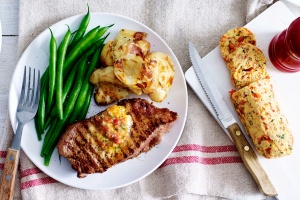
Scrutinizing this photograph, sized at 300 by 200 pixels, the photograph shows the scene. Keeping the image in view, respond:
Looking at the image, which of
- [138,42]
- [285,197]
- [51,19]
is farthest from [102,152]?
[285,197]

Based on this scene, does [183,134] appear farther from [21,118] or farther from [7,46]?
[7,46]

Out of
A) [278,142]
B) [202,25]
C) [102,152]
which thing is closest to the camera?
[102,152]

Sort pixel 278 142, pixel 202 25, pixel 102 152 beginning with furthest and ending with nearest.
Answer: pixel 202 25 < pixel 278 142 < pixel 102 152

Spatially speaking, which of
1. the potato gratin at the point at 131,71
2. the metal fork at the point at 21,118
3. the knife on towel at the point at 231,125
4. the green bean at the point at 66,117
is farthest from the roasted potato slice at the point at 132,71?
the metal fork at the point at 21,118

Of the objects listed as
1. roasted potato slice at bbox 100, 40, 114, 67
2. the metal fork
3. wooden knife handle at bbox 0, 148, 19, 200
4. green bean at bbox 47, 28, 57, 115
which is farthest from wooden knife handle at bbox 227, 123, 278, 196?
wooden knife handle at bbox 0, 148, 19, 200

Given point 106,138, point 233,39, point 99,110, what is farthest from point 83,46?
point 233,39

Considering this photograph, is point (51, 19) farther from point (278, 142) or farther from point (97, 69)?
point (278, 142)

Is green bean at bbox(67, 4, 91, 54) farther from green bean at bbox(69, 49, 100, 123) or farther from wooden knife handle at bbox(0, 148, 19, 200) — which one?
wooden knife handle at bbox(0, 148, 19, 200)
